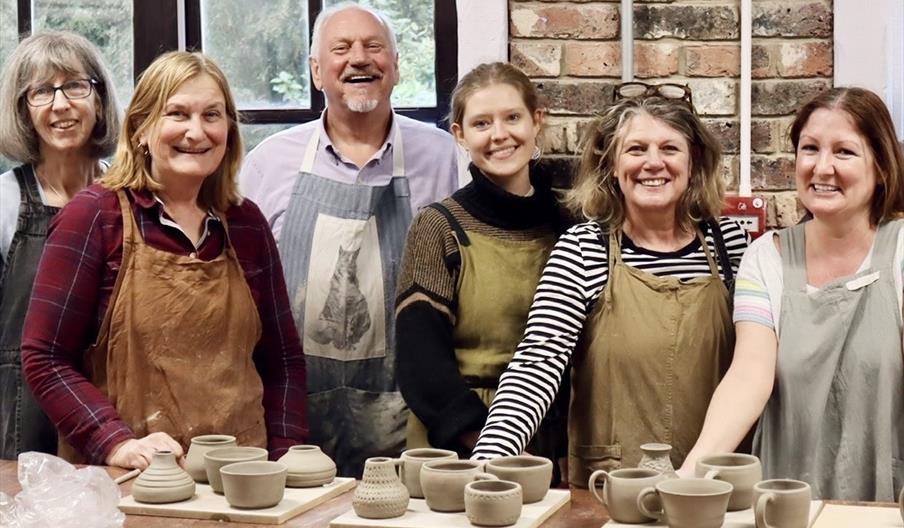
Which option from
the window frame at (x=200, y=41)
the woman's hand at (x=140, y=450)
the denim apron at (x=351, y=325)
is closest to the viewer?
the woman's hand at (x=140, y=450)

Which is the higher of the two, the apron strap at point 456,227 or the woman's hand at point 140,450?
the apron strap at point 456,227

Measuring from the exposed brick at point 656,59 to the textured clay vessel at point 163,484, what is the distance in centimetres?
164

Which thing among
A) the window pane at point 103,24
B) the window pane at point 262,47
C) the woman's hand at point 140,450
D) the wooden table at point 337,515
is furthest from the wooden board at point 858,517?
the window pane at point 103,24

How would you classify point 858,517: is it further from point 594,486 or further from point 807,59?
point 807,59

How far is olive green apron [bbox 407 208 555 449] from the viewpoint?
2.97 meters

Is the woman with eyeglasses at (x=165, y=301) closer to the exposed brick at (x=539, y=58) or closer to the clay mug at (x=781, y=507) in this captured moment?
the exposed brick at (x=539, y=58)

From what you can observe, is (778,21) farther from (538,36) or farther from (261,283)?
(261,283)

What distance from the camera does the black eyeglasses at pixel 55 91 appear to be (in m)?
3.29

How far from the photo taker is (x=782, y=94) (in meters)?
3.25

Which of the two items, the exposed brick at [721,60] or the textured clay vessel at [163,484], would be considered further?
the exposed brick at [721,60]

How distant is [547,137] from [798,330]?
0.96 metres

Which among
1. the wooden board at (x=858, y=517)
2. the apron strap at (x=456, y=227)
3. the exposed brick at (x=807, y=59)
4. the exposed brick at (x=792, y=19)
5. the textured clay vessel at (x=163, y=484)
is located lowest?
the wooden board at (x=858, y=517)

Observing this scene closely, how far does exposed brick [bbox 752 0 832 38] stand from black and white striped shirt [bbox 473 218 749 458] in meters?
0.62

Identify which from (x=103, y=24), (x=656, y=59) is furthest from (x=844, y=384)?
(x=103, y=24)
